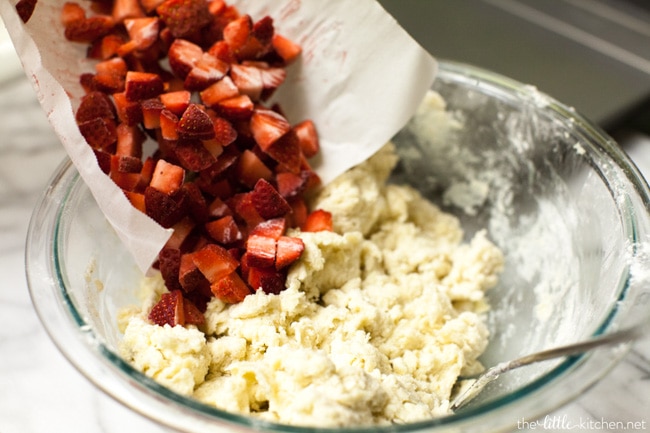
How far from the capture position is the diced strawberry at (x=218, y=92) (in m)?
1.18

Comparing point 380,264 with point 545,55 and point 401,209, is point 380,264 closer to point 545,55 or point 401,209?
point 401,209

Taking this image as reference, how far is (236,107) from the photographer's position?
46.4 inches

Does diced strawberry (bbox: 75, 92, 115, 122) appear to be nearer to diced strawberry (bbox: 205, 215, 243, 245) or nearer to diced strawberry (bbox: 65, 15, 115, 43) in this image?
diced strawberry (bbox: 65, 15, 115, 43)

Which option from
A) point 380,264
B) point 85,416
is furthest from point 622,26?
point 85,416

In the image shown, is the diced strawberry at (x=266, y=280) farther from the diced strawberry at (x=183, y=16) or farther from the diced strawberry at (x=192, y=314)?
the diced strawberry at (x=183, y=16)

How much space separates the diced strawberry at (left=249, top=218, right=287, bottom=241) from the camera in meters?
1.13

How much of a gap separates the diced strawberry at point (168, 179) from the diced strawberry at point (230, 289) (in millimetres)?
175

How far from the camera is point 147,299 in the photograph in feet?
3.75

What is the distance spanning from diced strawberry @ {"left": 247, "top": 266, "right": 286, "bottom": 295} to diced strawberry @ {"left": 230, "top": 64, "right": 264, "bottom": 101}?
35 centimetres

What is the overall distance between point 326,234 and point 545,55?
1.00m

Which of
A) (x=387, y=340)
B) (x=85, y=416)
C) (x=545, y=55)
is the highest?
(x=545, y=55)

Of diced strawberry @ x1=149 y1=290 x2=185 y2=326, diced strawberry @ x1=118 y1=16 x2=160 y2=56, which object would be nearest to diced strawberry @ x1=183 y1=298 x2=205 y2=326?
diced strawberry @ x1=149 y1=290 x2=185 y2=326

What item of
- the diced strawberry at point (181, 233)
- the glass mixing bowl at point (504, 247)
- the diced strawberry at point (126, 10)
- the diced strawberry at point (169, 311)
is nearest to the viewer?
the glass mixing bowl at point (504, 247)

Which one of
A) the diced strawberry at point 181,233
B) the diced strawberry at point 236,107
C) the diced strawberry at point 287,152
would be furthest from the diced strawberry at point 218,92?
the diced strawberry at point 181,233
